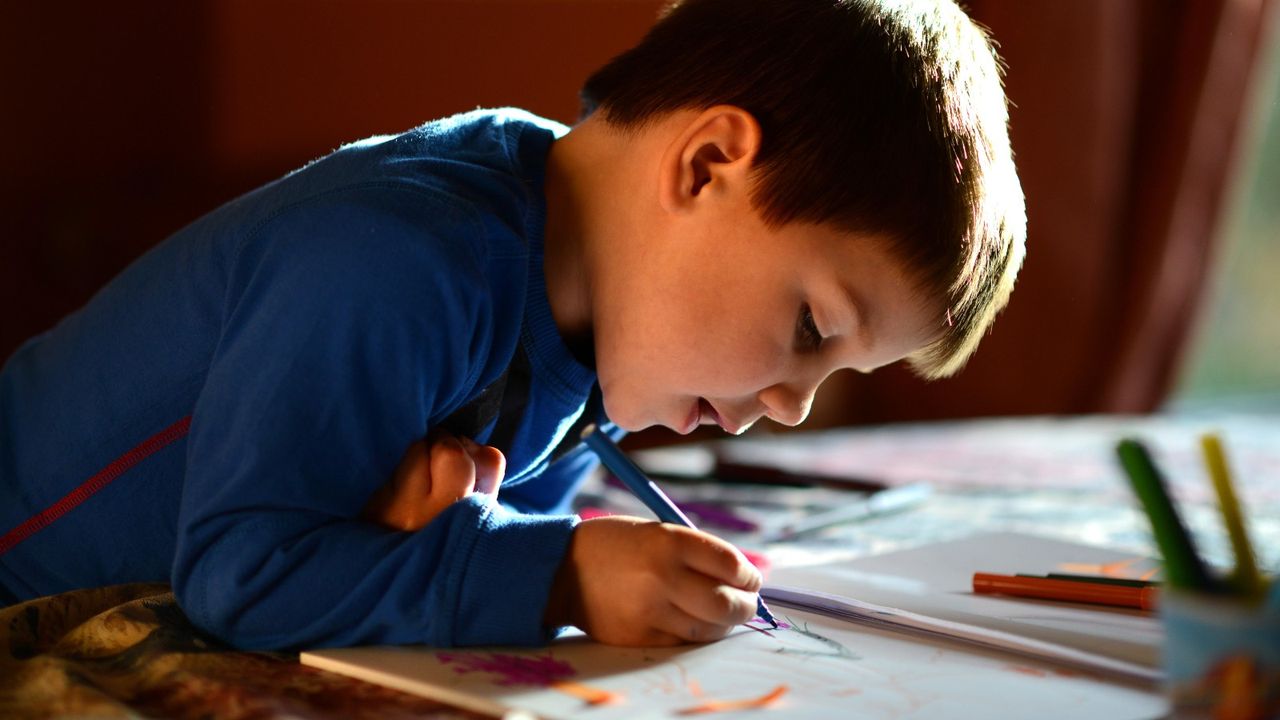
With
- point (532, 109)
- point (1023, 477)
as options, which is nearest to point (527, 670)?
point (1023, 477)

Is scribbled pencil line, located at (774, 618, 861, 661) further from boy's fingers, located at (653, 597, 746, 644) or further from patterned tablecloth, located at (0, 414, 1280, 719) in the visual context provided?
patterned tablecloth, located at (0, 414, 1280, 719)

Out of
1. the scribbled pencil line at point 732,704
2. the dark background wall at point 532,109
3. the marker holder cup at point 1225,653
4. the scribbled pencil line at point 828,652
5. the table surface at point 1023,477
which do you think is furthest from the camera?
the dark background wall at point 532,109

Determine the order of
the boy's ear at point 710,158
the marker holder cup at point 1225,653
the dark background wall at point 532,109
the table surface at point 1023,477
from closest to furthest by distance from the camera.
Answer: the marker holder cup at point 1225,653 < the boy's ear at point 710,158 < the table surface at point 1023,477 < the dark background wall at point 532,109

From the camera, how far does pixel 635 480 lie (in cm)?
75

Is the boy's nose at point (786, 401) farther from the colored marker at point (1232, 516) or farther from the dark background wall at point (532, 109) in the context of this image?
the dark background wall at point (532, 109)

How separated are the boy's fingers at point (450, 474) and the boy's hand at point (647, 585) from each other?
0.22ft

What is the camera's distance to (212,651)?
2.08 feet

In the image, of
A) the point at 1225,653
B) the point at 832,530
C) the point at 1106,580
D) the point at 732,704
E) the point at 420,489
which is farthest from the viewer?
the point at 832,530

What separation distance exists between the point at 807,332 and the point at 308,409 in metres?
0.30

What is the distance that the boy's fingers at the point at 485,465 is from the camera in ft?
2.38

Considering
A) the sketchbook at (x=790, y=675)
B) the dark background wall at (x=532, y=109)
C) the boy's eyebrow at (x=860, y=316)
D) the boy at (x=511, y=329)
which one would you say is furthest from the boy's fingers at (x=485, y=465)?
the dark background wall at (x=532, y=109)

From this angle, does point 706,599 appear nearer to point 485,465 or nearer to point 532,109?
point 485,465

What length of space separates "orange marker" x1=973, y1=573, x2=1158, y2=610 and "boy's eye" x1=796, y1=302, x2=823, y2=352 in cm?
18

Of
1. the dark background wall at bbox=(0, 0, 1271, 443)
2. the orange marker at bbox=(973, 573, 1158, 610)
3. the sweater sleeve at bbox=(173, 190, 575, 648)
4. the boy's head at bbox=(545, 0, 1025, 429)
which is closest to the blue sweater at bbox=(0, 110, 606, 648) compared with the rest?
the sweater sleeve at bbox=(173, 190, 575, 648)
